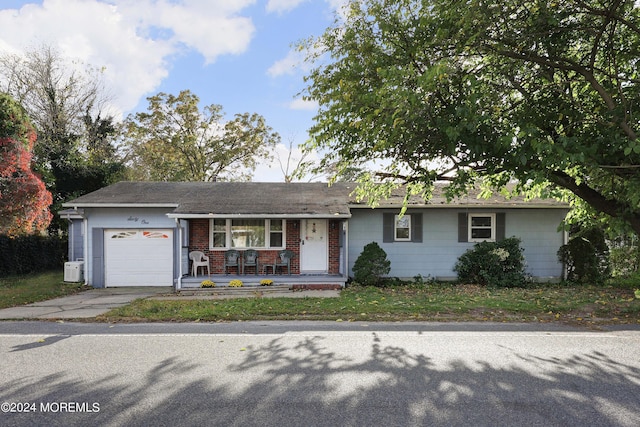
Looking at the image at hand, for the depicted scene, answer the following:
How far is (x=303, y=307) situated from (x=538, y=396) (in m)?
5.21

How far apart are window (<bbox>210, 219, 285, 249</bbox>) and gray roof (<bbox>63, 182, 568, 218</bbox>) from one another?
2.22 ft

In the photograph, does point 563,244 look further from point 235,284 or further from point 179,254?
point 179,254

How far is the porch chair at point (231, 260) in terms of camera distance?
12.9m

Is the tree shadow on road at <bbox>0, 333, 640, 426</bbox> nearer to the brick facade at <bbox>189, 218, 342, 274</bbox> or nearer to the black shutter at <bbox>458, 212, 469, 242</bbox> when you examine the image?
the brick facade at <bbox>189, 218, 342, 274</bbox>

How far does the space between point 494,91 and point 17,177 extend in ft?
42.5

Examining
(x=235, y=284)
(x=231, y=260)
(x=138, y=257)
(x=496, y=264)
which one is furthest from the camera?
(x=231, y=260)

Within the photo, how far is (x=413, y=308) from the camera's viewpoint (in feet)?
26.5

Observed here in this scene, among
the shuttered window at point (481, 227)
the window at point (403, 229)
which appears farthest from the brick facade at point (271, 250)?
the shuttered window at point (481, 227)

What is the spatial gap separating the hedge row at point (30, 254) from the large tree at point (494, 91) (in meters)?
13.8

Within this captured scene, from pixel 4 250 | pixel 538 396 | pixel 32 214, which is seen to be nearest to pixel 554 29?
pixel 538 396

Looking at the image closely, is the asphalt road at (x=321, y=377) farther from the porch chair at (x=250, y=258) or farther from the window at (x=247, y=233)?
the window at (x=247, y=233)

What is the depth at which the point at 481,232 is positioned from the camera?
13.4 metres

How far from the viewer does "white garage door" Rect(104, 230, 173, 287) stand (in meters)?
12.7

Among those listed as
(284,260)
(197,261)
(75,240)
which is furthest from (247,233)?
(75,240)
